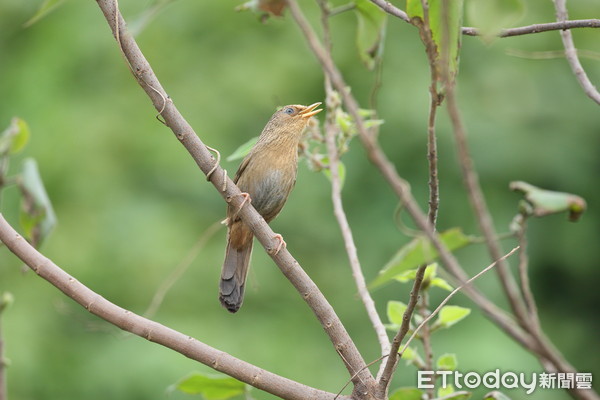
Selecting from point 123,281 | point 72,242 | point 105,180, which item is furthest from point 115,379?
point 105,180

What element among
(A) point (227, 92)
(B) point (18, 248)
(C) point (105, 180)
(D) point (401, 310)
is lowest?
(C) point (105, 180)

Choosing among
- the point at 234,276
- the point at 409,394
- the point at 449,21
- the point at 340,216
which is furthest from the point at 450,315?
the point at 234,276

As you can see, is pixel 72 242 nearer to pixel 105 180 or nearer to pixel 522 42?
pixel 105 180

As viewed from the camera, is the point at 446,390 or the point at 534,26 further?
the point at 446,390

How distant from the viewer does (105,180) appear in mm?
6746

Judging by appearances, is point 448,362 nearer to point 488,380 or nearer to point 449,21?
point 488,380

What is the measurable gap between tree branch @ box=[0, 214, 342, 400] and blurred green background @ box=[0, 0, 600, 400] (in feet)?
13.0

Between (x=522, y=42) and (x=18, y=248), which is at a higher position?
(x=18, y=248)

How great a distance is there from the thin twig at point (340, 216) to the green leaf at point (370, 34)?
122 mm

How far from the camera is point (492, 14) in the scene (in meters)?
1.19

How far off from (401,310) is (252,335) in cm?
389

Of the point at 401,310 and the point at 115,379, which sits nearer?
the point at 401,310

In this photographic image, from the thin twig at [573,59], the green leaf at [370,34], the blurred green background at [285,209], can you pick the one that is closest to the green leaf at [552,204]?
the thin twig at [573,59]

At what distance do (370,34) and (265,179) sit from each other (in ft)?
3.81
